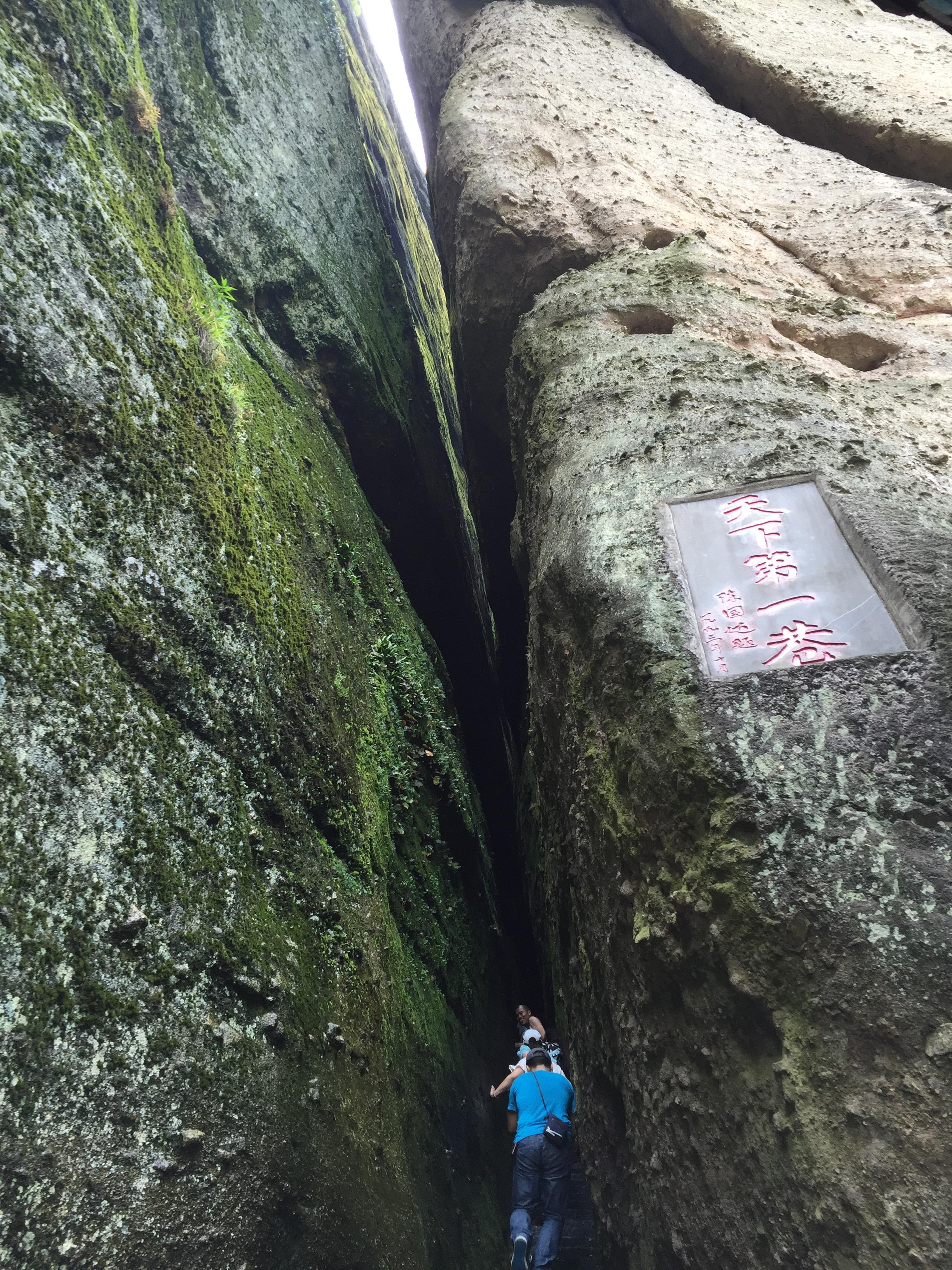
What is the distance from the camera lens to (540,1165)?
13.8ft

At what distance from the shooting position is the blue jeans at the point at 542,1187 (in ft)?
13.4

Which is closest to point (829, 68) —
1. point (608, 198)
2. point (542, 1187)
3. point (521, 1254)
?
point (608, 198)

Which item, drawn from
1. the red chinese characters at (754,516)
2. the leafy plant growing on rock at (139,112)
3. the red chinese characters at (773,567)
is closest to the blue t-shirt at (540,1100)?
the red chinese characters at (773,567)

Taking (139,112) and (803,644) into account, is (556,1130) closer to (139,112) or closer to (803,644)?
(803,644)

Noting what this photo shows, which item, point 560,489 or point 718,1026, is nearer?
point 718,1026

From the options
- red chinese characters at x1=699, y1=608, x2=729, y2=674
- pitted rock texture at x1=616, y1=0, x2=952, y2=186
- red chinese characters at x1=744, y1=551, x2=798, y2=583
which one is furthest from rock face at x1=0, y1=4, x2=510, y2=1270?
pitted rock texture at x1=616, y1=0, x2=952, y2=186

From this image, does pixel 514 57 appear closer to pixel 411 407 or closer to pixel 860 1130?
pixel 411 407

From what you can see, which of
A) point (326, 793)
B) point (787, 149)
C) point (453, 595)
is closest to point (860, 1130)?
point (326, 793)

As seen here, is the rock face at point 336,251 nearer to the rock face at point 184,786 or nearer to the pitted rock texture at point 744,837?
the rock face at point 184,786

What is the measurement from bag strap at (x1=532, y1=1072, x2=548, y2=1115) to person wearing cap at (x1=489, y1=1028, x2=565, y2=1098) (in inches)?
4.3

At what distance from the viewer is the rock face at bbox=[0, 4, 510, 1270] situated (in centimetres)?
197

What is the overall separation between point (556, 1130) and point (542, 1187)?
32cm

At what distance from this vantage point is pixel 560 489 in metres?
3.80

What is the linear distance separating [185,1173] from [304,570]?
3.07 metres
